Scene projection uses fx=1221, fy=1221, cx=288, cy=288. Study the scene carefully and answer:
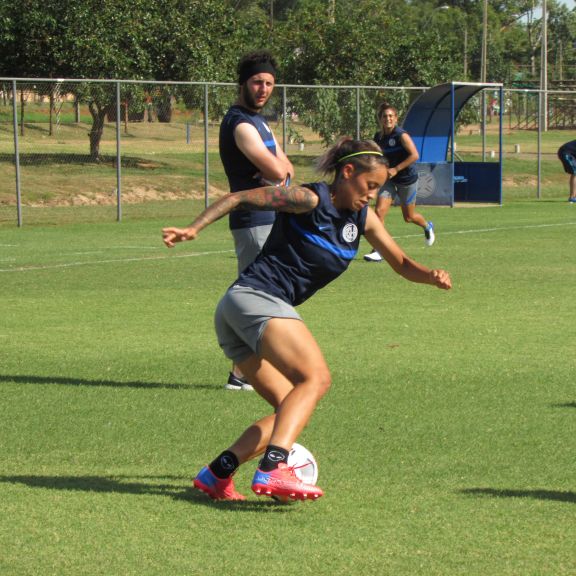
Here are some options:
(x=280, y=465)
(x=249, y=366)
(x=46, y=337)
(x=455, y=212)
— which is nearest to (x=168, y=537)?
(x=280, y=465)

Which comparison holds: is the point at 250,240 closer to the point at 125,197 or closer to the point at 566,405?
the point at 566,405

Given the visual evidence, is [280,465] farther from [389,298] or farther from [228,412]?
[389,298]

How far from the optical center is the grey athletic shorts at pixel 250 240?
25.8 ft

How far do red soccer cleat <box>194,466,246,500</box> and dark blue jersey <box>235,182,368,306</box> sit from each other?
0.83 meters

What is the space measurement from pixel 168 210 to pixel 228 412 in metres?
19.5

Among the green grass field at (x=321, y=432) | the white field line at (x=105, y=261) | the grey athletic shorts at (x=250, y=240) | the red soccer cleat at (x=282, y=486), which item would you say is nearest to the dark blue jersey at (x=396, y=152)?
the white field line at (x=105, y=261)

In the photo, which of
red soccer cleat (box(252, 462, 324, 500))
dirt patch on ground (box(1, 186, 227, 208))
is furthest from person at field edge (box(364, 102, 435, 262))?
dirt patch on ground (box(1, 186, 227, 208))

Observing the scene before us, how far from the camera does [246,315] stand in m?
5.22

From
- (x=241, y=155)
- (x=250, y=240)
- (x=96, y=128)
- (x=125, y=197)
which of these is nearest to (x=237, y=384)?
(x=250, y=240)

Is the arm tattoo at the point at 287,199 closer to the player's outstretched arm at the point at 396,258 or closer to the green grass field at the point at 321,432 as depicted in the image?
the player's outstretched arm at the point at 396,258

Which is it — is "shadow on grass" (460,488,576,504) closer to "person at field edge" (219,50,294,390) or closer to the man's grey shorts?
the man's grey shorts

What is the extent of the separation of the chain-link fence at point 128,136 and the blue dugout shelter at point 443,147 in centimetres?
82

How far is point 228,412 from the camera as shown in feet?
23.9

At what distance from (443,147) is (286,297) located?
79.5 ft
